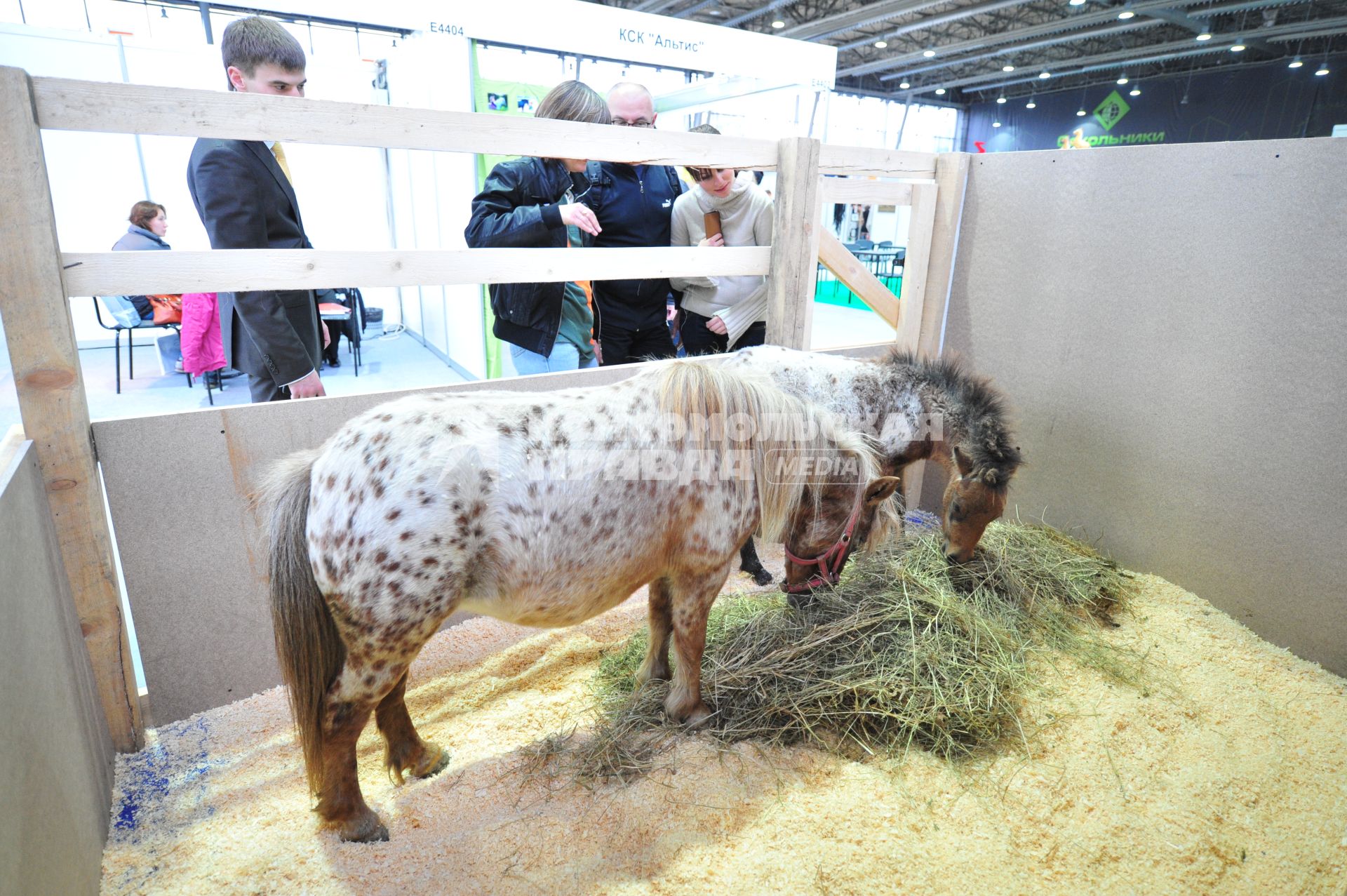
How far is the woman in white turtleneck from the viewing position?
2953 mm

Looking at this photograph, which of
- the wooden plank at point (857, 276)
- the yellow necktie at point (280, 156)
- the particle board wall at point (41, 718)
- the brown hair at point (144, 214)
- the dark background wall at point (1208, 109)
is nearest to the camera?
the particle board wall at point (41, 718)

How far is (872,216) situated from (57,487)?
14594mm

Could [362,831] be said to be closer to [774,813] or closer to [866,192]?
[774,813]

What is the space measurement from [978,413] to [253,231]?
2.53 meters

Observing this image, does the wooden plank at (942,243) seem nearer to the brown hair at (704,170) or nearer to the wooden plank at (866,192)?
the wooden plank at (866,192)

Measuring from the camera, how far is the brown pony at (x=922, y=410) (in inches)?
94.3

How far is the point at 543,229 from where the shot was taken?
2436 mm

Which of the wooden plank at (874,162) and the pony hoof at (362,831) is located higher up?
the wooden plank at (874,162)

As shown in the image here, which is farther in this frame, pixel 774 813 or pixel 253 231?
pixel 253 231

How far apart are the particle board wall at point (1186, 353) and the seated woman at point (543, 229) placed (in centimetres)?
171

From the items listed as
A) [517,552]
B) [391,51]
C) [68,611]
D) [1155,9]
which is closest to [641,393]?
[517,552]

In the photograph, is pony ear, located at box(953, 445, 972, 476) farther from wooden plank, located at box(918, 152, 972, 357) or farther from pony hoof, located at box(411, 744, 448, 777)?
pony hoof, located at box(411, 744, 448, 777)

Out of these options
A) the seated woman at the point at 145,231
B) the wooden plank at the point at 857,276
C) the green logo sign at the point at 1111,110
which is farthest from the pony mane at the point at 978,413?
the green logo sign at the point at 1111,110

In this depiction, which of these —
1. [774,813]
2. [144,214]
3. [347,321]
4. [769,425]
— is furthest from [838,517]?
[144,214]
